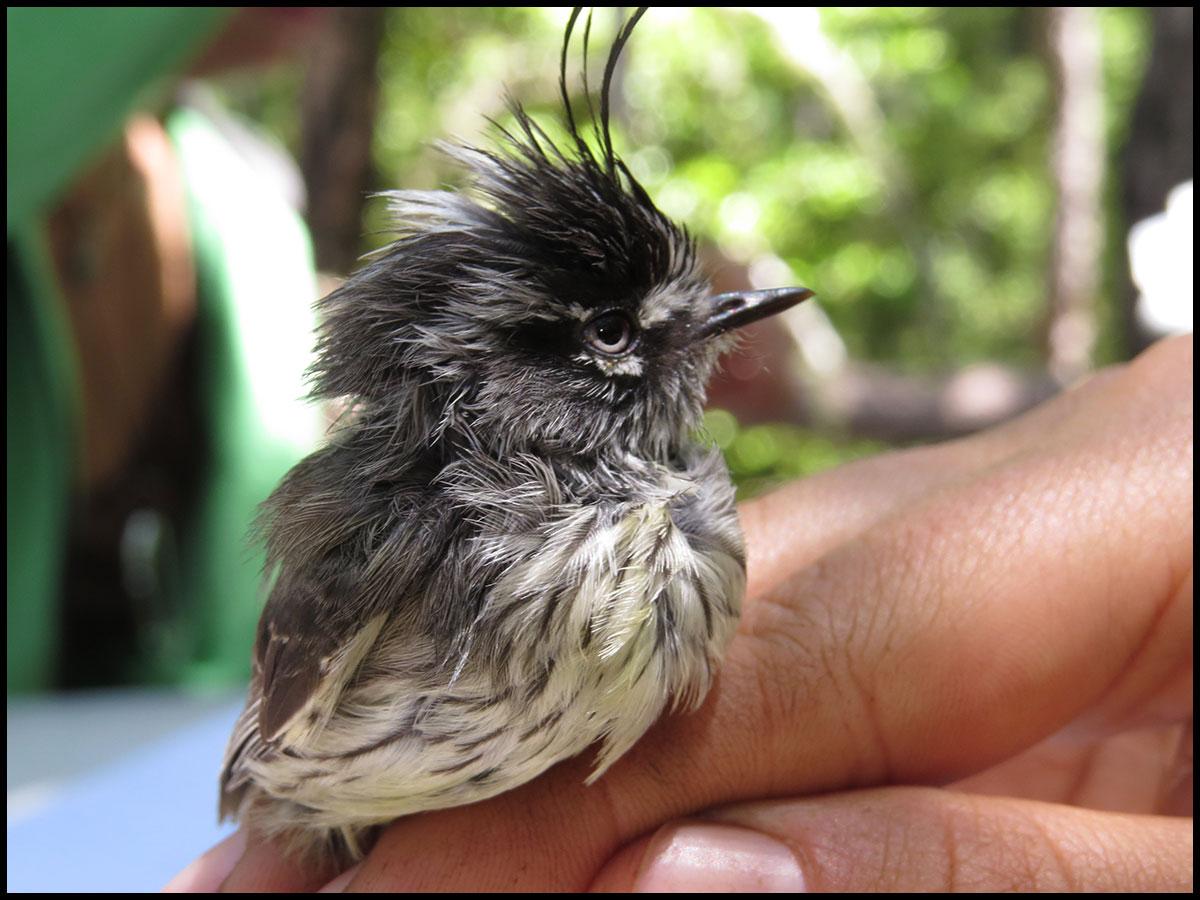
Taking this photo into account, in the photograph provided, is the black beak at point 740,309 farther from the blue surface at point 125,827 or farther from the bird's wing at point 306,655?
the blue surface at point 125,827

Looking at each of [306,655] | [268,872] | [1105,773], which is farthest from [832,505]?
[268,872]

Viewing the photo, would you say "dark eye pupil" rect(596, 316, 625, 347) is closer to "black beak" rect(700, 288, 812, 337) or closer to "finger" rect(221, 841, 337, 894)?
"black beak" rect(700, 288, 812, 337)

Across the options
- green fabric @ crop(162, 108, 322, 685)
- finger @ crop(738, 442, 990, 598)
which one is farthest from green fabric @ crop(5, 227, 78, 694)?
finger @ crop(738, 442, 990, 598)

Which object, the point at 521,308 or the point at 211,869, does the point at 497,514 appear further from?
the point at 211,869

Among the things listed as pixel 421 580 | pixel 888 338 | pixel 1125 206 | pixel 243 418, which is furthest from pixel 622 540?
pixel 888 338

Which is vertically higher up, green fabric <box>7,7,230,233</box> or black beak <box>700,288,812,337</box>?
green fabric <box>7,7,230,233</box>

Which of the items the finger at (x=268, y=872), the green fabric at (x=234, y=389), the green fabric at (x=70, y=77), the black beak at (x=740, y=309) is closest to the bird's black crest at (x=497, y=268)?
the black beak at (x=740, y=309)

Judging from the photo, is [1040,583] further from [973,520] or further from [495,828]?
[495,828]
